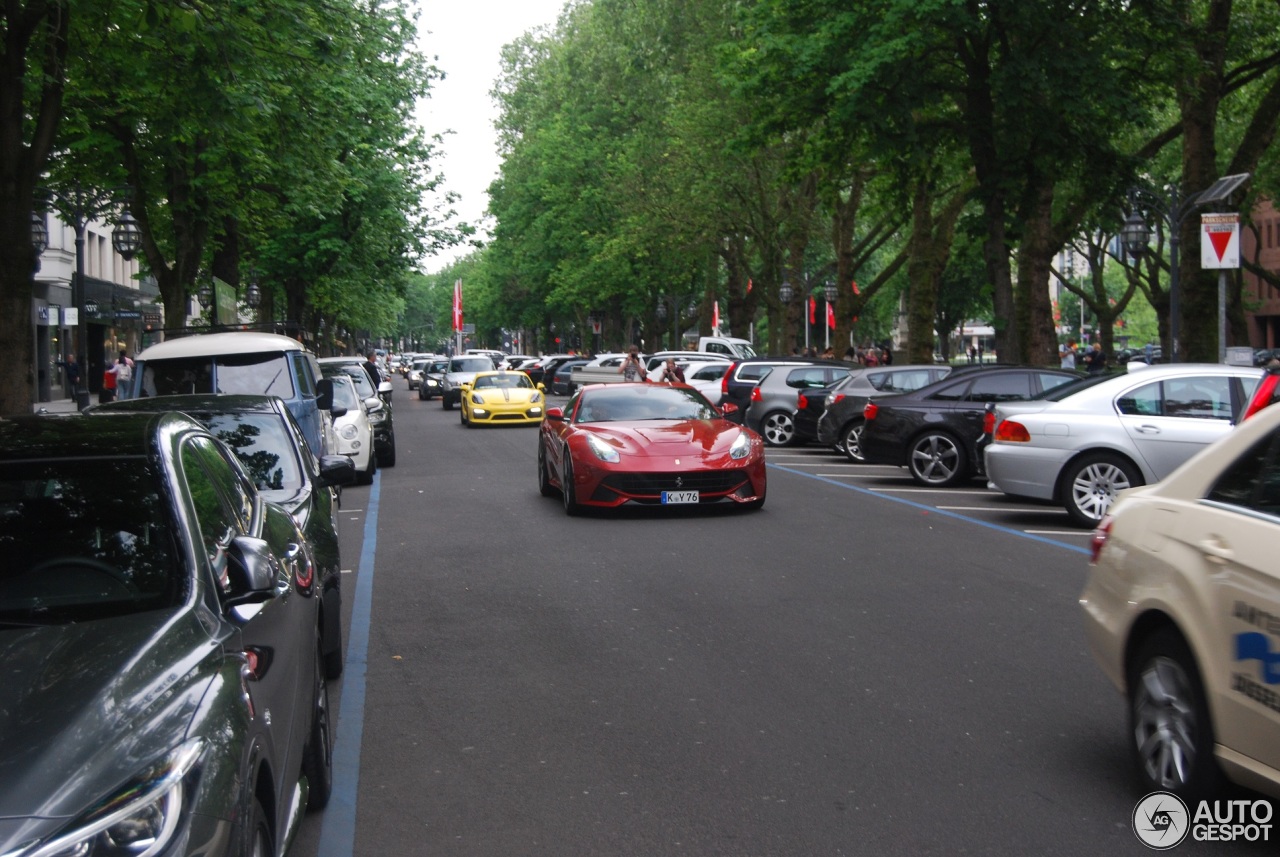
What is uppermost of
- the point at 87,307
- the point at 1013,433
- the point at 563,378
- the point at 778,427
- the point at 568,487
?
the point at 87,307

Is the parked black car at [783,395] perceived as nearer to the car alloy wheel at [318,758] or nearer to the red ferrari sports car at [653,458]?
the red ferrari sports car at [653,458]

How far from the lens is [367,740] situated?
6406 millimetres

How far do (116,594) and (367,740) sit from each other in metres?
2.61

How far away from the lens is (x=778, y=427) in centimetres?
2686

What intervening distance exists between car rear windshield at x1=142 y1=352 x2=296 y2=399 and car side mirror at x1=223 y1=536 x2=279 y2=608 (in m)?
11.1

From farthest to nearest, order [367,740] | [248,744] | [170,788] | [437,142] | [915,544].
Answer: [437,142] < [915,544] < [367,740] < [248,744] < [170,788]

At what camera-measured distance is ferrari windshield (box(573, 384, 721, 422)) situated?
15891 mm

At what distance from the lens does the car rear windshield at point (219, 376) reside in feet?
49.3

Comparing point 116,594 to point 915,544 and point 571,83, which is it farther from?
point 571,83

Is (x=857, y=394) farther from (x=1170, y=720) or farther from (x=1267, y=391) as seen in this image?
(x=1170, y=720)

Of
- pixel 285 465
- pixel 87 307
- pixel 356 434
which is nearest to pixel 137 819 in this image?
pixel 285 465

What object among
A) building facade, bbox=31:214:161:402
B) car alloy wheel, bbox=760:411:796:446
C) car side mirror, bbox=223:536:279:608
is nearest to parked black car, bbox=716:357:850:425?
car alloy wheel, bbox=760:411:796:446

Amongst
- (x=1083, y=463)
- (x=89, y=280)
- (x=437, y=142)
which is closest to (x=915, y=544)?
(x=1083, y=463)

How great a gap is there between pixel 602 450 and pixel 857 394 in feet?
28.8
